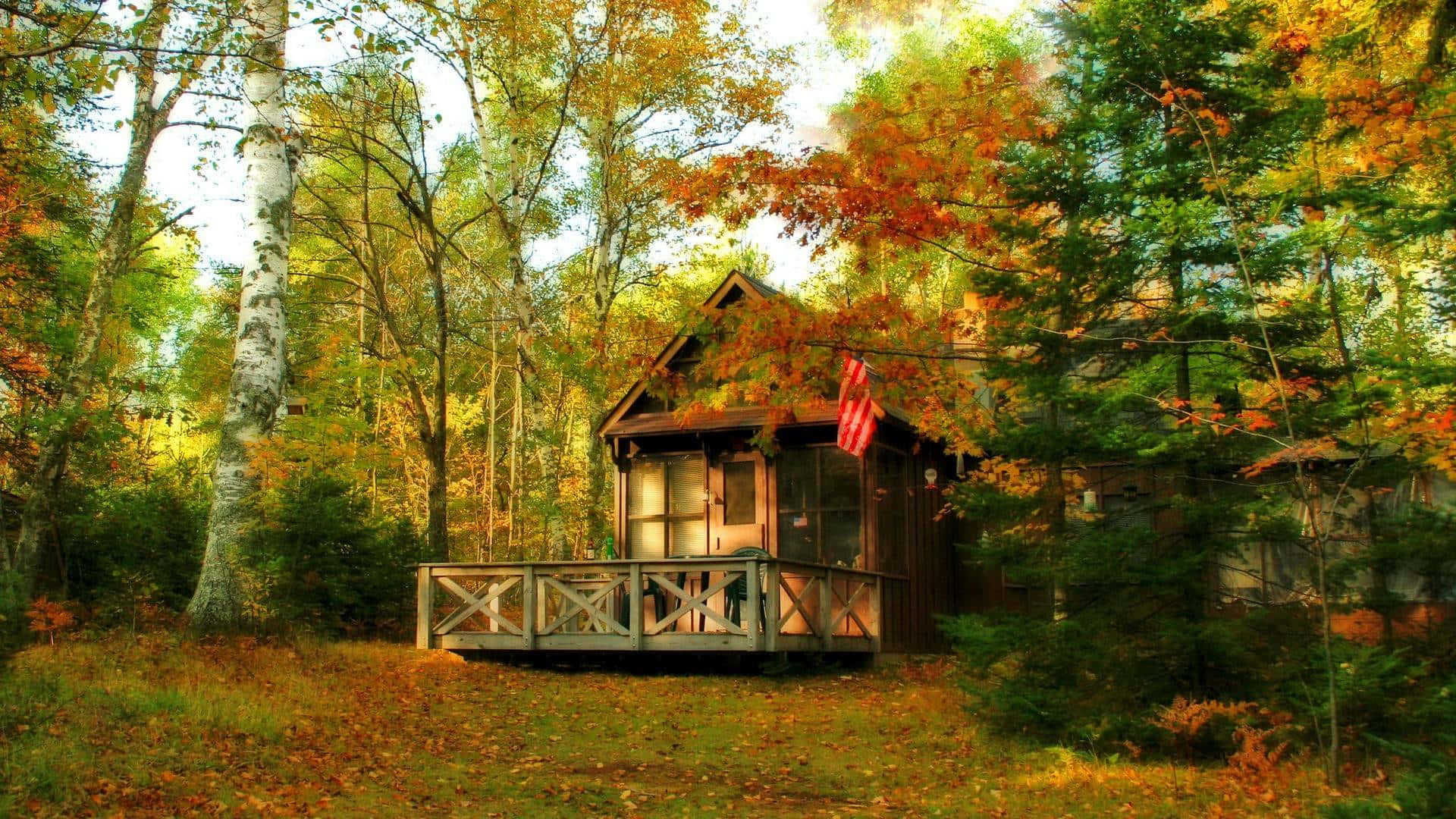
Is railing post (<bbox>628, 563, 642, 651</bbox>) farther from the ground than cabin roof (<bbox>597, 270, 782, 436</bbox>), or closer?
closer

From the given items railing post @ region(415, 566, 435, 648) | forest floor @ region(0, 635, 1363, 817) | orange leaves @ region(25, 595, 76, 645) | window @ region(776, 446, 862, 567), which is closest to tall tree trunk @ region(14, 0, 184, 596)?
orange leaves @ region(25, 595, 76, 645)

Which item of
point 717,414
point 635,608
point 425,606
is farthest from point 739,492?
point 425,606

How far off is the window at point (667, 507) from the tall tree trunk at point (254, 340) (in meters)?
7.38

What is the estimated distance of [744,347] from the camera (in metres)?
11.4

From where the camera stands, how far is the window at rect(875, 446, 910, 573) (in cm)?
1766

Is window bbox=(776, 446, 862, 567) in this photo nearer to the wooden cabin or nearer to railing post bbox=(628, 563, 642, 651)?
the wooden cabin

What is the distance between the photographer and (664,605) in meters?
17.3

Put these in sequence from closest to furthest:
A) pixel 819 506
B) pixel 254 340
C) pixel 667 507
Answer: pixel 254 340
pixel 819 506
pixel 667 507

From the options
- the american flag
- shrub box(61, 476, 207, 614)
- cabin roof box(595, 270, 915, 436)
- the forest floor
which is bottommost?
the forest floor

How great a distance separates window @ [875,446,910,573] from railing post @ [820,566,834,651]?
2045 mm

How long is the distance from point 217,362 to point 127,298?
337 cm

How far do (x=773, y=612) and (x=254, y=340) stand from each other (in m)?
7.05

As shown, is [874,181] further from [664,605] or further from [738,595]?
[664,605]

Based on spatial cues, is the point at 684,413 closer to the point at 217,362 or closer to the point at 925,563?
the point at 925,563
